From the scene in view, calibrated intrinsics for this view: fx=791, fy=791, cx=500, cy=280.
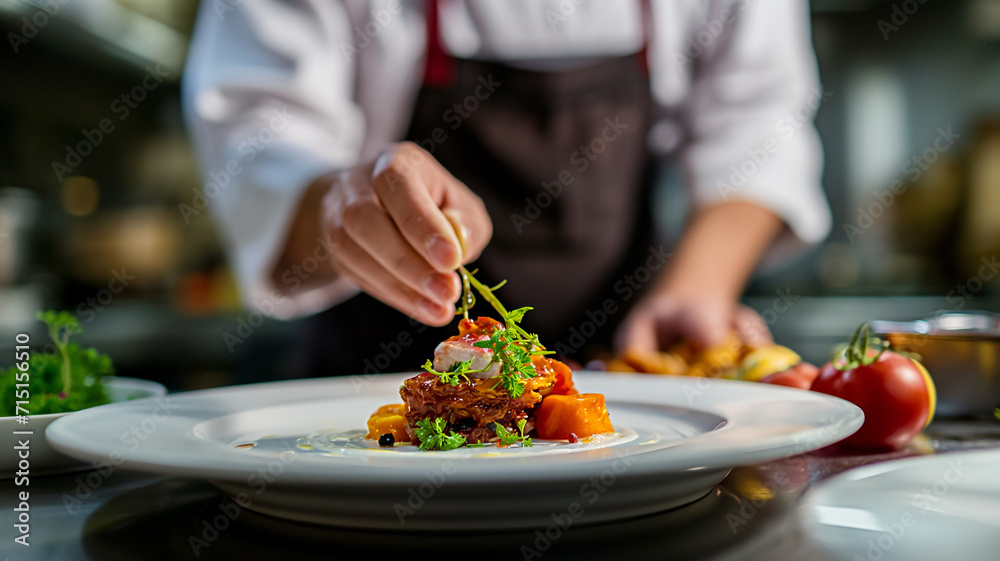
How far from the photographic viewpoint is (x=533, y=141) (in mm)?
2354

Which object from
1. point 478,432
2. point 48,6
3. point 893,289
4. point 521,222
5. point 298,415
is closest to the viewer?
point 478,432

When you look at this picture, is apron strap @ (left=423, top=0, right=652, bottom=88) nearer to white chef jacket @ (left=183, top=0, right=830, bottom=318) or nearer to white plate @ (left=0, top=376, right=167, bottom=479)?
white chef jacket @ (left=183, top=0, right=830, bottom=318)

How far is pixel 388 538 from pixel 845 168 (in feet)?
15.7

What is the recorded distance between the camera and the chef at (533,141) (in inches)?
84.4

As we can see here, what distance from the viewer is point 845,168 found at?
15.9ft

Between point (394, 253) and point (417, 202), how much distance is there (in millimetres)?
108

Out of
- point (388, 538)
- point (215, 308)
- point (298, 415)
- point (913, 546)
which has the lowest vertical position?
point (215, 308)

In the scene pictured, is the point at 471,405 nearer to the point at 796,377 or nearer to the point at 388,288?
the point at 388,288

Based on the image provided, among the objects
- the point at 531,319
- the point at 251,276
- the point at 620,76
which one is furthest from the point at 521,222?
the point at 251,276

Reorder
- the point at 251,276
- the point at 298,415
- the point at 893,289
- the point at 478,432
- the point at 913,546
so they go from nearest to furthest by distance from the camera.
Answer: the point at 913,546, the point at 478,432, the point at 298,415, the point at 251,276, the point at 893,289

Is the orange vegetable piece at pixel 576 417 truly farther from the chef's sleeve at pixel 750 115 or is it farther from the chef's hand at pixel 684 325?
the chef's sleeve at pixel 750 115

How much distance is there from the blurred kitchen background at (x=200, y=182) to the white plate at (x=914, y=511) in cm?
360

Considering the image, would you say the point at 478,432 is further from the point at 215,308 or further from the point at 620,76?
the point at 215,308

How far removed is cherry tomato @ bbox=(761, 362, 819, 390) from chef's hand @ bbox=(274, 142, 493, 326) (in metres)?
0.55
